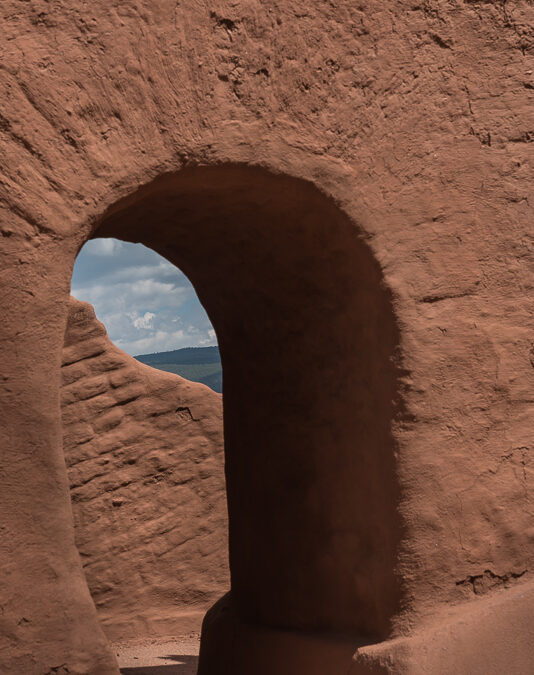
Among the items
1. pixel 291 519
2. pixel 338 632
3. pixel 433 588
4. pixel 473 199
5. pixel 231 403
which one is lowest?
pixel 338 632

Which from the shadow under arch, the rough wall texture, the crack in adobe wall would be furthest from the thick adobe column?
the rough wall texture

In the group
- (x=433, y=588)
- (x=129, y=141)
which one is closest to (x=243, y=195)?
(x=129, y=141)

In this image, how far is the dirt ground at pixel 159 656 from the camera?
5711 mm

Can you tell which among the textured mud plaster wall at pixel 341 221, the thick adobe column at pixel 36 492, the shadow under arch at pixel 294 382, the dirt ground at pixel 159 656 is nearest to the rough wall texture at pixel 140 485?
the dirt ground at pixel 159 656

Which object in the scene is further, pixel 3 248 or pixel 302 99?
pixel 302 99

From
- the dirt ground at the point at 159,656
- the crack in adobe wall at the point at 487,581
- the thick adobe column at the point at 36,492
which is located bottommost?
the dirt ground at the point at 159,656

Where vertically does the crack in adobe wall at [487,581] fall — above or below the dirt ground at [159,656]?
above

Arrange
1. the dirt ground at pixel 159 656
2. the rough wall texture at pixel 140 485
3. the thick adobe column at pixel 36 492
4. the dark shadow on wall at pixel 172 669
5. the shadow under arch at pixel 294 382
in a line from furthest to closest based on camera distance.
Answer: the rough wall texture at pixel 140 485 → the dirt ground at pixel 159 656 → the dark shadow on wall at pixel 172 669 → the shadow under arch at pixel 294 382 → the thick adobe column at pixel 36 492

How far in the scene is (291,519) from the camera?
338cm

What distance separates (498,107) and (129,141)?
1446mm

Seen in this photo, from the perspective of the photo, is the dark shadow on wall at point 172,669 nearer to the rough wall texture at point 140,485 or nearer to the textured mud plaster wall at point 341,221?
the rough wall texture at point 140,485

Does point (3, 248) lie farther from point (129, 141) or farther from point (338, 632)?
point (338, 632)

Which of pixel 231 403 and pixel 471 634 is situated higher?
pixel 231 403

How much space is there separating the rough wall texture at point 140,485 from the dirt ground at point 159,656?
0.13 meters
